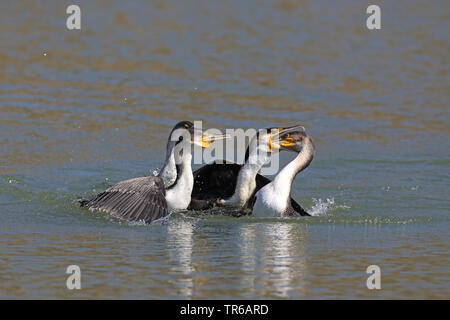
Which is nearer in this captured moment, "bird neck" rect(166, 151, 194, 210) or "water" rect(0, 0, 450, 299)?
"water" rect(0, 0, 450, 299)

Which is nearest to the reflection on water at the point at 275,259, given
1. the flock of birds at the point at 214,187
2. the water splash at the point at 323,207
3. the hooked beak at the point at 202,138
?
the flock of birds at the point at 214,187

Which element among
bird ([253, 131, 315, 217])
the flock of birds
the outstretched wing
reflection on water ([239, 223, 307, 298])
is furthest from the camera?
bird ([253, 131, 315, 217])

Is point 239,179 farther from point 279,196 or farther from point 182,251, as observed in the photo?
point 182,251

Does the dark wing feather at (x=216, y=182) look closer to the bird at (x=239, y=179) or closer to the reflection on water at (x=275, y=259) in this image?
the bird at (x=239, y=179)

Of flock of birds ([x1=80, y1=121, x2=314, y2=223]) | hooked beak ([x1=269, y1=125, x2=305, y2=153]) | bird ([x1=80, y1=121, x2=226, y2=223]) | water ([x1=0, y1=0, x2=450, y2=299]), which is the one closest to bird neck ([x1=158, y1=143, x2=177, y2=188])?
flock of birds ([x1=80, y1=121, x2=314, y2=223])

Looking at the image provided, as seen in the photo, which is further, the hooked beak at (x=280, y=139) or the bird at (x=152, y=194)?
the hooked beak at (x=280, y=139)

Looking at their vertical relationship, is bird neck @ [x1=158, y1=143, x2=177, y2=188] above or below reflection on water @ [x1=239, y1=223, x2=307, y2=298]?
above

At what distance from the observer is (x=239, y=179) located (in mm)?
11242

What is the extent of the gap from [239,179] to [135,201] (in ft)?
4.66

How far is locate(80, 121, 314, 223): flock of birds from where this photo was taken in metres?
10.5

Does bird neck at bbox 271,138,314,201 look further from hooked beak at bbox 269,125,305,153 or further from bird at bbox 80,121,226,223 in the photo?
bird at bbox 80,121,226,223

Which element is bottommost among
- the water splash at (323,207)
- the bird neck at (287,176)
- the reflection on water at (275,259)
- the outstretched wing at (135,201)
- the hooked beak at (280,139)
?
the reflection on water at (275,259)

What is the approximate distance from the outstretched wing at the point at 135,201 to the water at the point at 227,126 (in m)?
0.14

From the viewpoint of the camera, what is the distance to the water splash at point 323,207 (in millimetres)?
11562
